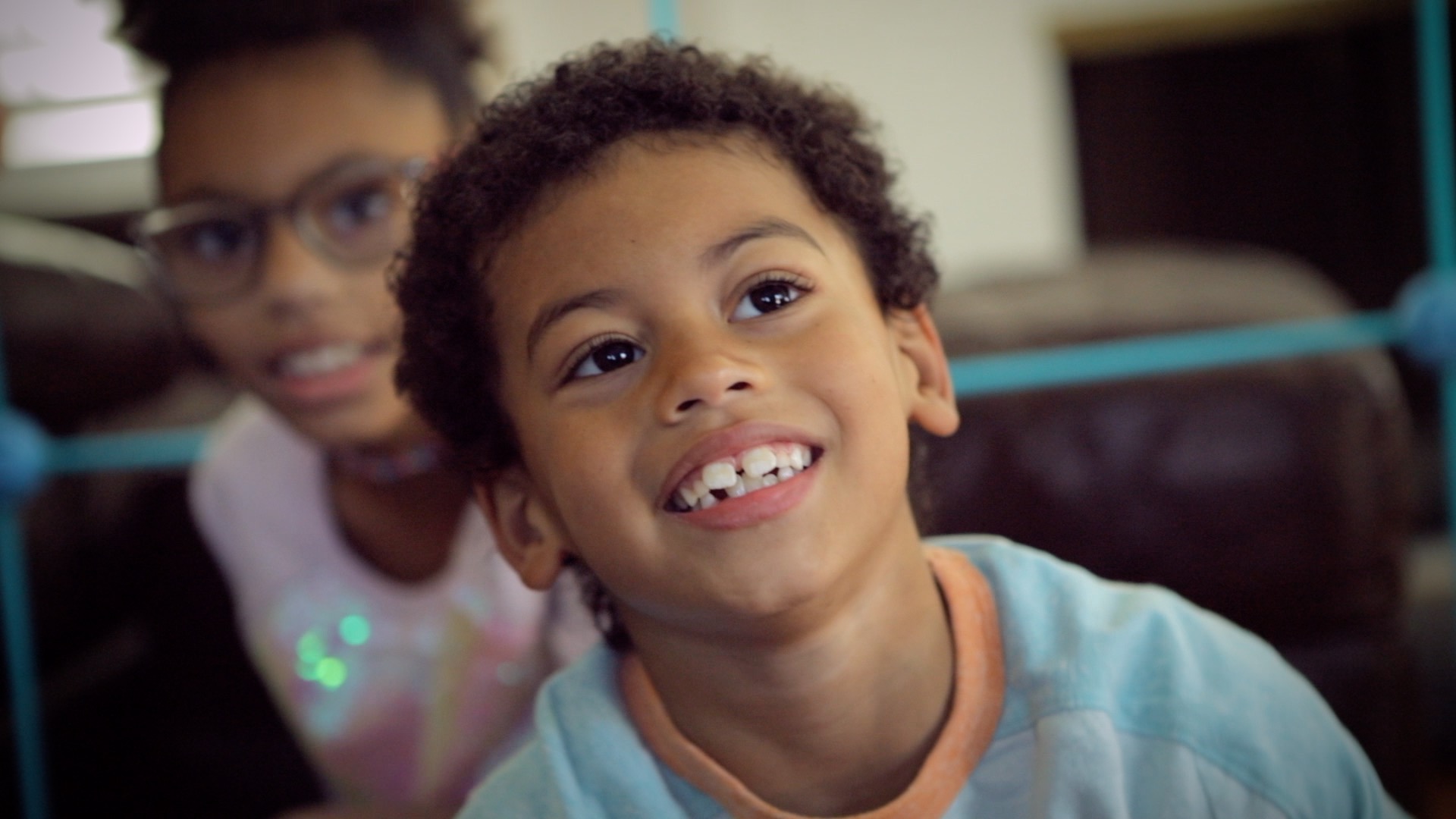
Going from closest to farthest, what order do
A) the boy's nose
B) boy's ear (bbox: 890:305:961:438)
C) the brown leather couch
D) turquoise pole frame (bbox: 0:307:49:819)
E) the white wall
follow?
1. the boy's nose
2. boy's ear (bbox: 890:305:961:438)
3. the brown leather couch
4. turquoise pole frame (bbox: 0:307:49:819)
5. the white wall

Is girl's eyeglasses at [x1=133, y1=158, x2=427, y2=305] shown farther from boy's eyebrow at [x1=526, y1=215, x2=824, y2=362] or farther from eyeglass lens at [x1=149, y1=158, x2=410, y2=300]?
boy's eyebrow at [x1=526, y1=215, x2=824, y2=362]

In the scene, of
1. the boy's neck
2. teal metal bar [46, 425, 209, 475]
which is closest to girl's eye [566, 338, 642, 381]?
the boy's neck

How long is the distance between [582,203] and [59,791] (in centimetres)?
68

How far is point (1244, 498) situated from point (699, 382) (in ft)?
1.23

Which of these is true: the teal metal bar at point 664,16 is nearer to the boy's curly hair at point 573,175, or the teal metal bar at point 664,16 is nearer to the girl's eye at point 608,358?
the boy's curly hair at point 573,175

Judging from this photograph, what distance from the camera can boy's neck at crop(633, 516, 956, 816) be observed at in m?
0.53

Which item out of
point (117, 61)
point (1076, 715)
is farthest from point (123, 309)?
point (1076, 715)

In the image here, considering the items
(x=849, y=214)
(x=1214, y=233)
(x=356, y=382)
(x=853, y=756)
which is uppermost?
(x=849, y=214)

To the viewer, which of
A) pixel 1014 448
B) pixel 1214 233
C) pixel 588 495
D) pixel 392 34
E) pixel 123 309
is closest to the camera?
pixel 588 495

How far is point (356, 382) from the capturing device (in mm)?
760

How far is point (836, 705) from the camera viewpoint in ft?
1.76

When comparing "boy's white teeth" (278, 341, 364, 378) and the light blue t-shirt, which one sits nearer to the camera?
the light blue t-shirt

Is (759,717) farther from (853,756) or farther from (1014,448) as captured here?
(1014,448)

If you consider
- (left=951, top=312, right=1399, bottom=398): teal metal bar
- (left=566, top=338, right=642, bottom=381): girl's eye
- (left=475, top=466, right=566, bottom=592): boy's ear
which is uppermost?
(left=566, top=338, right=642, bottom=381): girl's eye
